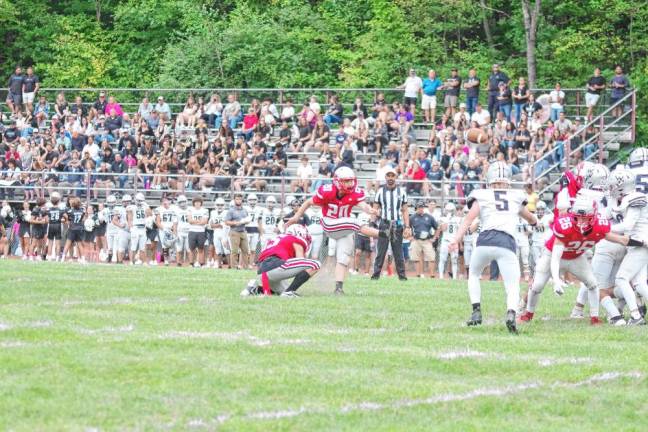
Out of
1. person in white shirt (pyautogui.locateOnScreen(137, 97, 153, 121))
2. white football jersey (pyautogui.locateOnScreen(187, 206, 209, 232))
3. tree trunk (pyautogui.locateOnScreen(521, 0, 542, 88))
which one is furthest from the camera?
tree trunk (pyautogui.locateOnScreen(521, 0, 542, 88))

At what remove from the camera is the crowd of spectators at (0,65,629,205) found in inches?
1035

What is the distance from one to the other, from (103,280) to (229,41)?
22677 millimetres

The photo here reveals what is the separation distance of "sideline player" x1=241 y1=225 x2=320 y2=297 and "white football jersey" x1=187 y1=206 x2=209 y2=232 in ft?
34.6

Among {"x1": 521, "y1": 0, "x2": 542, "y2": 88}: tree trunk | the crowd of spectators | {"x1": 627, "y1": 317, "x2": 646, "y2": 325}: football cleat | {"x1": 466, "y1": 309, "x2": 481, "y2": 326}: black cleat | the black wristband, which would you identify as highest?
{"x1": 521, "y1": 0, "x2": 542, "y2": 88}: tree trunk

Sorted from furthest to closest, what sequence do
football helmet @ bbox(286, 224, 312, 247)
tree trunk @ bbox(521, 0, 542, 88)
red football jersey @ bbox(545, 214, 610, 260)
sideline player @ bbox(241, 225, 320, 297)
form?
tree trunk @ bbox(521, 0, 542, 88) → football helmet @ bbox(286, 224, 312, 247) → sideline player @ bbox(241, 225, 320, 297) → red football jersey @ bbox(545, 214, 610, 260)

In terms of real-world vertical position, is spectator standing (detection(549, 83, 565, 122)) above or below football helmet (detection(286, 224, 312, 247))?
above

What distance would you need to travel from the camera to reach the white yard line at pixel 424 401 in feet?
23.8

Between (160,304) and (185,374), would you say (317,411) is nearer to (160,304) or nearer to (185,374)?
(185,374)

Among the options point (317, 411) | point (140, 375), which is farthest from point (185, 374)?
point (317, 411)

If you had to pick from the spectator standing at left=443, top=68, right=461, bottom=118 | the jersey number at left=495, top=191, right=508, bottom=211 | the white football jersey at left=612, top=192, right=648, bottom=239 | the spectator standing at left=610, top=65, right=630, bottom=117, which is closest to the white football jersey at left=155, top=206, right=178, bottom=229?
the spectator standing at left=443, top=68, right=461, bottom=118

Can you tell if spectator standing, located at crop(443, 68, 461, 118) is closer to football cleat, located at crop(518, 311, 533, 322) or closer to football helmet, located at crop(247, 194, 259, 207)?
football helmet, located at crop(247, 194, 259, 207)

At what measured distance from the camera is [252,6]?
42094 mm

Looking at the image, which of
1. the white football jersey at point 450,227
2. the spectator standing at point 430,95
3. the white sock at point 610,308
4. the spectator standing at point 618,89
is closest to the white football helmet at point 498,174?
the white sock at point 610,308

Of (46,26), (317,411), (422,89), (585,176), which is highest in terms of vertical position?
(46,26)
